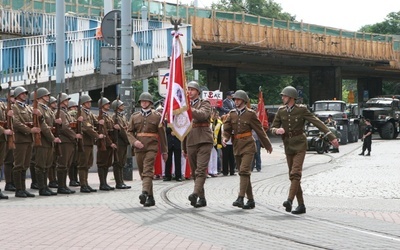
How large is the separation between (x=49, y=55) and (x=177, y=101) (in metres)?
14.7

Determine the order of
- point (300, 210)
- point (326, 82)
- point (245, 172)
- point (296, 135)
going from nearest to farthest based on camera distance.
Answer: point (300, 210), point (296, 135), point (245, 172), point (326, 82)

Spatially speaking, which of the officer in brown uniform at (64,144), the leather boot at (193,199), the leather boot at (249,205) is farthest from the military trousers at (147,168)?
the officer in brown uniform at (64,144)

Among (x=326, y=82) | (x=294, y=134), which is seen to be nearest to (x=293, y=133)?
(x=294, y=134)

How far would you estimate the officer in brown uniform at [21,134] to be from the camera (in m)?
17.3

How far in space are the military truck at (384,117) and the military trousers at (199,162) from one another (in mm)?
42665

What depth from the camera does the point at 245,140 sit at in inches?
615

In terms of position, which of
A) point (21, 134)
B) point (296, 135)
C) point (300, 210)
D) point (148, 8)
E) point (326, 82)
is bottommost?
point (300, 210)

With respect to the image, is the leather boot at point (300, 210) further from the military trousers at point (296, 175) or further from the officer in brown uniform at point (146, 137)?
the officer in brown uniform at point (146, 137)

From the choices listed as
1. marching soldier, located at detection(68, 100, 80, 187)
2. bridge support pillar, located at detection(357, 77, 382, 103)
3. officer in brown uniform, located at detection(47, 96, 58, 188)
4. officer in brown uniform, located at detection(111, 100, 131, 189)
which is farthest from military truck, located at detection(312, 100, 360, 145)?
bridge support pillar, located at detection(357, 77, 382, 103)

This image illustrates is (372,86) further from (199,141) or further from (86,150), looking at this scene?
(199,141)

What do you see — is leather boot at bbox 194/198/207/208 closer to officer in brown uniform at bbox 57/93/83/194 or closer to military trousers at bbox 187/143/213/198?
military trousers at bbox 187/143/213/198

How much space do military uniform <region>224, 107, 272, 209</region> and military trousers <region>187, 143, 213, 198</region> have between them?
44cm

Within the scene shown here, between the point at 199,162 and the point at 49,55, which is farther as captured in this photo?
the point at 49,55

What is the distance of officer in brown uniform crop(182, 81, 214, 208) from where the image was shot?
50.8 feet
